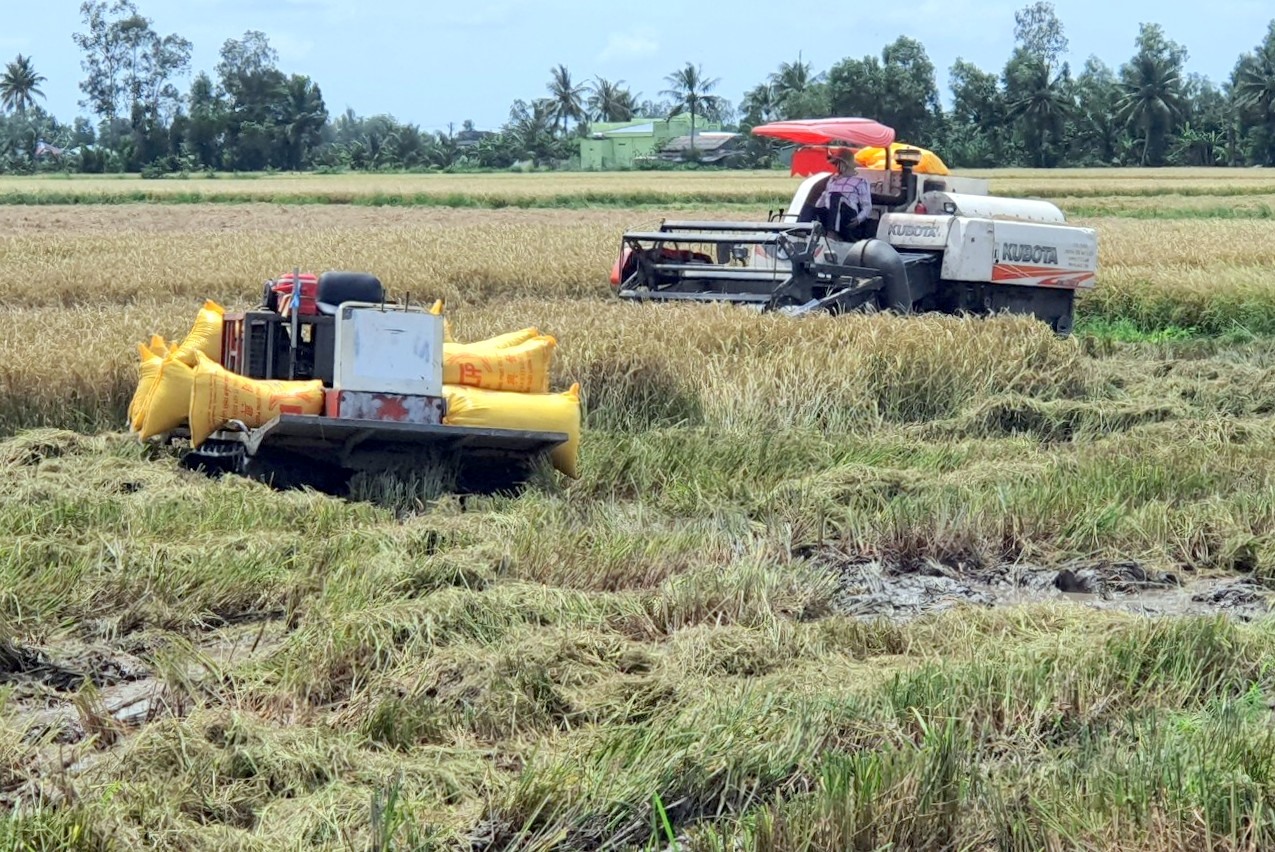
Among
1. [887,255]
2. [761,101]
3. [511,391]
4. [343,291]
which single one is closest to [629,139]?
[761,101]

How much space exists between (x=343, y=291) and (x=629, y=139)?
3194 inches

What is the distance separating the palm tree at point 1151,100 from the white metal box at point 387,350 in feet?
218

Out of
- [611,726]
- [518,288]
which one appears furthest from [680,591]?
[518,288]

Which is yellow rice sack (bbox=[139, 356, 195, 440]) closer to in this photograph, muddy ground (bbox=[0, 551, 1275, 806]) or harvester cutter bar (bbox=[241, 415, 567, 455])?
harvester cutter bar (bbox=[241, 415, 567, 455])

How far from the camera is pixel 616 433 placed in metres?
9.68

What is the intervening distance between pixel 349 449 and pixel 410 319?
0.71 metres

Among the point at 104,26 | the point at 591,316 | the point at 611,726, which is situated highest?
the point at 104,26

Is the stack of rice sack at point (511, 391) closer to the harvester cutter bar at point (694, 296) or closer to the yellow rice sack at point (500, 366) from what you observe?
the yellow rice sack at point (500, 366)

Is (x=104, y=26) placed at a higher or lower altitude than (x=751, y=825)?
higher

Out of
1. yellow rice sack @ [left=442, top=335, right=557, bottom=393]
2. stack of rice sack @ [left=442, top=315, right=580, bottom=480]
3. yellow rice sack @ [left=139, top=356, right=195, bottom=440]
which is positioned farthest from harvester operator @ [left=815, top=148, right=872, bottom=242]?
yellow rice sack @ [left=139, top=356, right=195, bottom=440]

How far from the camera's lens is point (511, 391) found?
27.9 ft

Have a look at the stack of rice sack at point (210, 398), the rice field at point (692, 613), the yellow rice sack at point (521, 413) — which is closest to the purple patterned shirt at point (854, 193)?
the rice field at point (692, 613)

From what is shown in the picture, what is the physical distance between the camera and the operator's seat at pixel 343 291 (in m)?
8.27

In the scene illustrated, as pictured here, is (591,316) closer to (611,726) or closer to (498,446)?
(498,446)
